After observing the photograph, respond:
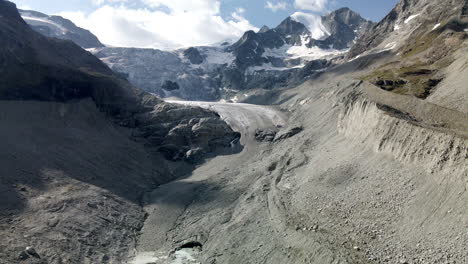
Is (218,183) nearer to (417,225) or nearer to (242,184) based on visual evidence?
(242,184)

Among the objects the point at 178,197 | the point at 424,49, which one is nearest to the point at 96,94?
the point at 178,197

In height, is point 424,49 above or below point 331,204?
above

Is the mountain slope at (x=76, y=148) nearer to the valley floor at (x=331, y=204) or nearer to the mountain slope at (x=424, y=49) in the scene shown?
the valley floor at (x=331, y=204)

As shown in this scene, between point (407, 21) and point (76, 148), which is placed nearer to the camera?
point (76, 148)

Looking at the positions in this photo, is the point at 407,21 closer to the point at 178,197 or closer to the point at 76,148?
the point at 178,197

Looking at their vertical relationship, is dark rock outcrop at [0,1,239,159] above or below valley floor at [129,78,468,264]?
above

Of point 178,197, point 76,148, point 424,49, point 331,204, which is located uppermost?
point 424,49

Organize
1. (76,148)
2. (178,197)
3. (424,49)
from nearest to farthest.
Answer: (178,197) → (76,148) → (424,49)

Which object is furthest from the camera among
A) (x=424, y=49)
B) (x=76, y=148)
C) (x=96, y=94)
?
(x=424, y=49)

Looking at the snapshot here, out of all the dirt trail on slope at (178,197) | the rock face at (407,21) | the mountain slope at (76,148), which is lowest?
the dirt trail on slope at (178,197)

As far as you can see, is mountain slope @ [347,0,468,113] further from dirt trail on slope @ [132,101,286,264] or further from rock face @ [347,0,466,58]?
dirt trail on slope @ [132,101,286,264]

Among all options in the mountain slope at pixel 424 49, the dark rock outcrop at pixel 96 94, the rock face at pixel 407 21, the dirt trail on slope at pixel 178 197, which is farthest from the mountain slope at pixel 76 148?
the rock face at pixel 407 21

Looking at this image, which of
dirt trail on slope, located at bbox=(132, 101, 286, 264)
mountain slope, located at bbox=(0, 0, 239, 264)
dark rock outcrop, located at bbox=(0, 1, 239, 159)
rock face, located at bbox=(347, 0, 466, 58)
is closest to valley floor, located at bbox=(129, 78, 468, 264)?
dirt trail on slope, located at bbox=(132, 101, 286, 264)
